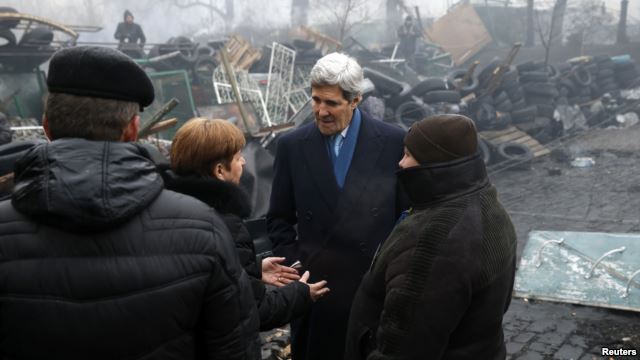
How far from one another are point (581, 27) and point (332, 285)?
2456 cm

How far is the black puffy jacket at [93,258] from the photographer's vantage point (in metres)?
1.36

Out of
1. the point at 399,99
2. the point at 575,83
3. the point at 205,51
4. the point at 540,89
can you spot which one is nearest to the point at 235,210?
the point at 399,99

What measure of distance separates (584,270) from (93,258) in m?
4.88

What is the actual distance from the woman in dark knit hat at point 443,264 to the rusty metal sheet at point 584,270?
132 inches

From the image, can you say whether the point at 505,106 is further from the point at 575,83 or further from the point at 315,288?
the point at 315,288

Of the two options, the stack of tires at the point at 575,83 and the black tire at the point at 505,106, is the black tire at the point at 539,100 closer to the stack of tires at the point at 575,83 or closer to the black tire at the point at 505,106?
the black tire at the point at 505,106

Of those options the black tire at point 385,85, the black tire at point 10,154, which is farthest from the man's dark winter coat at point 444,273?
the black tire at point 385,85

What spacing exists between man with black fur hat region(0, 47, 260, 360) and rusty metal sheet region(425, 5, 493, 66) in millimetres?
23487

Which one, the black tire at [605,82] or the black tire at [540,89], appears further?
the black tire at [605,82]

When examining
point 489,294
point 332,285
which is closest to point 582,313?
point 332,285

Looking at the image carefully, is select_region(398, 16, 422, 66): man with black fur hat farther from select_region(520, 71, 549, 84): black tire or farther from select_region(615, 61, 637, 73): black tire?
select_region(520, 71, 549, 84): black tire

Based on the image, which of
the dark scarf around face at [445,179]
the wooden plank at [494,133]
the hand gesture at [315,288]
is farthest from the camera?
the wooden plank at [494,133]

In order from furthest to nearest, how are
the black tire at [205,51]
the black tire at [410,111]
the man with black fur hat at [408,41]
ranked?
the man with black fur hat at [408,41], the black tire at [205,51], the black tire at [410,111]

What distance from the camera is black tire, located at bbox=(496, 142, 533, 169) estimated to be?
11359 millimetres
